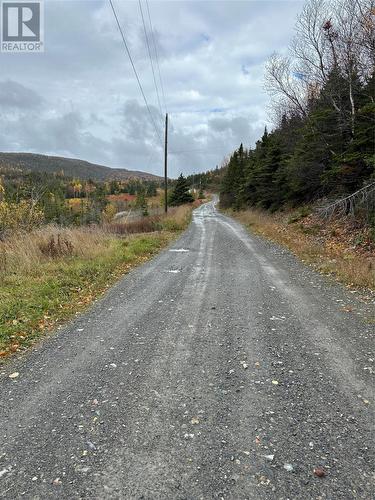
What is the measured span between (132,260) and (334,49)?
17.6 metres

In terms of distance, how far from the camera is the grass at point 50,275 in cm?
542

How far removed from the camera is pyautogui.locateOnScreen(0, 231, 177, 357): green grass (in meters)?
5.16

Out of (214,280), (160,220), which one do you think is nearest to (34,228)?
(214,280)

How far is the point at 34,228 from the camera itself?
1232cm

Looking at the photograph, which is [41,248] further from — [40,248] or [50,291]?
[50,291]

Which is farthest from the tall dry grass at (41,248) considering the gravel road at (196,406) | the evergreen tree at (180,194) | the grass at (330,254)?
the evergreen tree at (180,194)

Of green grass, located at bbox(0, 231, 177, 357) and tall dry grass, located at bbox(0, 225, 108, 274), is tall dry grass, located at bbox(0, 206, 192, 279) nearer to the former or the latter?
tall dry grass, located at bbox(0, 225, 108, 274)

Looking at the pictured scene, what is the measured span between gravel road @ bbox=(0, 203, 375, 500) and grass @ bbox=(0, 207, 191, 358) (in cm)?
52

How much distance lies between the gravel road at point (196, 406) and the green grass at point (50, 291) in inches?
17.0

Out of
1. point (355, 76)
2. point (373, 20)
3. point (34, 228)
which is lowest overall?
point (34, 228)

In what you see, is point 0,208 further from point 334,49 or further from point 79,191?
point 79,191

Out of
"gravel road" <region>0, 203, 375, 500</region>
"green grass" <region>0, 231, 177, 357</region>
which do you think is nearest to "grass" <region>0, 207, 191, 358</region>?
"green grass" <region>0, 231, 177, 357</region>

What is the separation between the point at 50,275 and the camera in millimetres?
8211

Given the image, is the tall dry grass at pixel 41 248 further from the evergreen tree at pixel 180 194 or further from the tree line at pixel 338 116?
the evergreen tree at pixel 180 194
